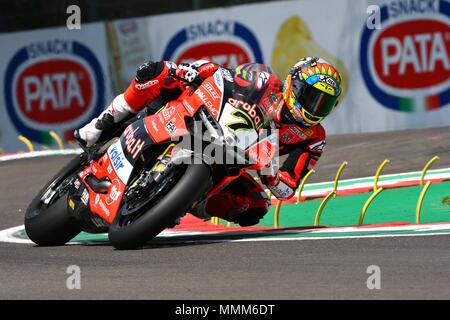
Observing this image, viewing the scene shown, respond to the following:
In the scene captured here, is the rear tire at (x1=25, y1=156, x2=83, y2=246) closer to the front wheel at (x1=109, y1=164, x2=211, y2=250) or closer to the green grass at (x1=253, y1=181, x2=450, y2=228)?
the front wheel at (x1=109, y1=164, x2=211, y2=250)

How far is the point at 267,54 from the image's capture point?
60.6 ft

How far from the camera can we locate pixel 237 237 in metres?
9.34

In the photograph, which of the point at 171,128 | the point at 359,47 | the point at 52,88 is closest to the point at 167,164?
the point at 171,128

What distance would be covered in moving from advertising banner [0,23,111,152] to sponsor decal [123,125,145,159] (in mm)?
10537

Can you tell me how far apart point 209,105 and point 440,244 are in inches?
76.5

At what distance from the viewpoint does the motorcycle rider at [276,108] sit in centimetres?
873

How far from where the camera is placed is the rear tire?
9.27 metres

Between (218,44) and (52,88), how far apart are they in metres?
3.07

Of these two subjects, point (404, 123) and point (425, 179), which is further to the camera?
point (404, 123)

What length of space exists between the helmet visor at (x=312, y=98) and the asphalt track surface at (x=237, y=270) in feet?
3.24

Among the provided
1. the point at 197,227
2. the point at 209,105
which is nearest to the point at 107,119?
the point at 209,105

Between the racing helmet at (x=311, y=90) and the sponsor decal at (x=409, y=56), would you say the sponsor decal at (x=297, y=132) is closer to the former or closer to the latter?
the racing helmet at (x=311, y=90)
